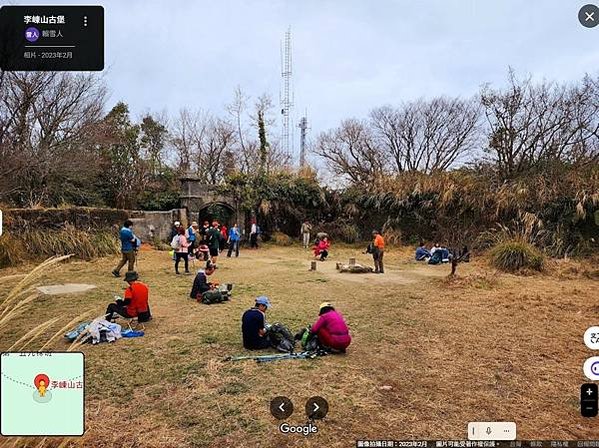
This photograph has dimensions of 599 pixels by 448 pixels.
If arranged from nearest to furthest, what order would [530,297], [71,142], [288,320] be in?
[71,142], [288,320], [530,297]

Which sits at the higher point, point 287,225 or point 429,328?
point 287,225

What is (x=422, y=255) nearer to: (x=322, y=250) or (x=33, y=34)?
(x=322, y=250)

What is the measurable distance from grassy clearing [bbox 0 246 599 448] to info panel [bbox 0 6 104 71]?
0.65 meters

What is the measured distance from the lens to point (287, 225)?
35.9 feet

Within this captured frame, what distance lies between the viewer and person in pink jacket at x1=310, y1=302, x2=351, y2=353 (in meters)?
2.71

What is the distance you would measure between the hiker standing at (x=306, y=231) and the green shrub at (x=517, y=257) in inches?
168

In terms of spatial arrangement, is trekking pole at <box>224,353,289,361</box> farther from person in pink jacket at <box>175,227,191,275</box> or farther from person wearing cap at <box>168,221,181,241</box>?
person wearing cap at <box>168,221,181,241</box>

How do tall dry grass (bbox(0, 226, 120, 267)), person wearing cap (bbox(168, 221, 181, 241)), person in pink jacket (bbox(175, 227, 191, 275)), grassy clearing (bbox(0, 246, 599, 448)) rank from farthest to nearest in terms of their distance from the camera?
person wearing cap (bbox(168, 221, 181, 241)), person in pink jacket (bbox(175, 227, 191, 275)), tall dry grass (bbox(0, 226, 120, 267)), grassy clearing (bbox(0, 246, 599, 448))

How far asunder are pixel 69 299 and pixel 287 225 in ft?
31.1

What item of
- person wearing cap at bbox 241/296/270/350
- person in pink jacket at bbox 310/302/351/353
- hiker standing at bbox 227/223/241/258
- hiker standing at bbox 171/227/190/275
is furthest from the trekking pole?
hiker standing at bbox 227/223/241/258

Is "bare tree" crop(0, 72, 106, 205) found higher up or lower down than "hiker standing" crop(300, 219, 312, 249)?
higher up

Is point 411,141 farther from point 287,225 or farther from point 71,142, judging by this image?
point 287,225

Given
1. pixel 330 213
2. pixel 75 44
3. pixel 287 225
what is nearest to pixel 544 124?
pixel 75 44

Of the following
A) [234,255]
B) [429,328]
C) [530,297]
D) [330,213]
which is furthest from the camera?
[330,213]
